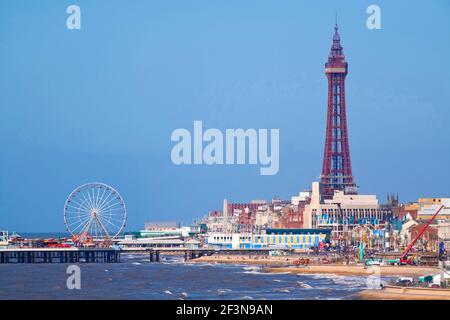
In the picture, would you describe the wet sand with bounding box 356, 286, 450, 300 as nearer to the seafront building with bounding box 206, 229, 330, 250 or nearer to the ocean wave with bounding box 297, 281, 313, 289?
the ocean wave with bounding box 297, 281, 313, 289

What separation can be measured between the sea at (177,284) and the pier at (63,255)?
1993 centimetres

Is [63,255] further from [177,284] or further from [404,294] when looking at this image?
[404,294]

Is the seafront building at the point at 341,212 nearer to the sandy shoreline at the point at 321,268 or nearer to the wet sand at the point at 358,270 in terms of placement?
the sandy shoreline at the point at 321,268

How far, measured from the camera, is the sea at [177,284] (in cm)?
7056

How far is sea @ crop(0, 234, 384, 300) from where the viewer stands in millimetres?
70562

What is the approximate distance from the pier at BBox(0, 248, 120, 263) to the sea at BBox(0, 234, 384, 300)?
19.9m

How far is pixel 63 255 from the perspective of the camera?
132 metres

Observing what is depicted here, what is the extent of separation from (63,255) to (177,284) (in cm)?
5029

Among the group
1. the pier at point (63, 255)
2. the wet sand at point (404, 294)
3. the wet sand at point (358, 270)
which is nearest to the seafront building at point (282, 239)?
the pier at point (63, 255)

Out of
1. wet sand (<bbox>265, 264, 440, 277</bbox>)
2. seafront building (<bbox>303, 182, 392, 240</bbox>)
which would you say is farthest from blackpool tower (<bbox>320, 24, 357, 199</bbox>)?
wet sand (<bbox>265, 264, 440, 277</bbox>)

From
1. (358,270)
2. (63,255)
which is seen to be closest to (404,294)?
(358,270)
